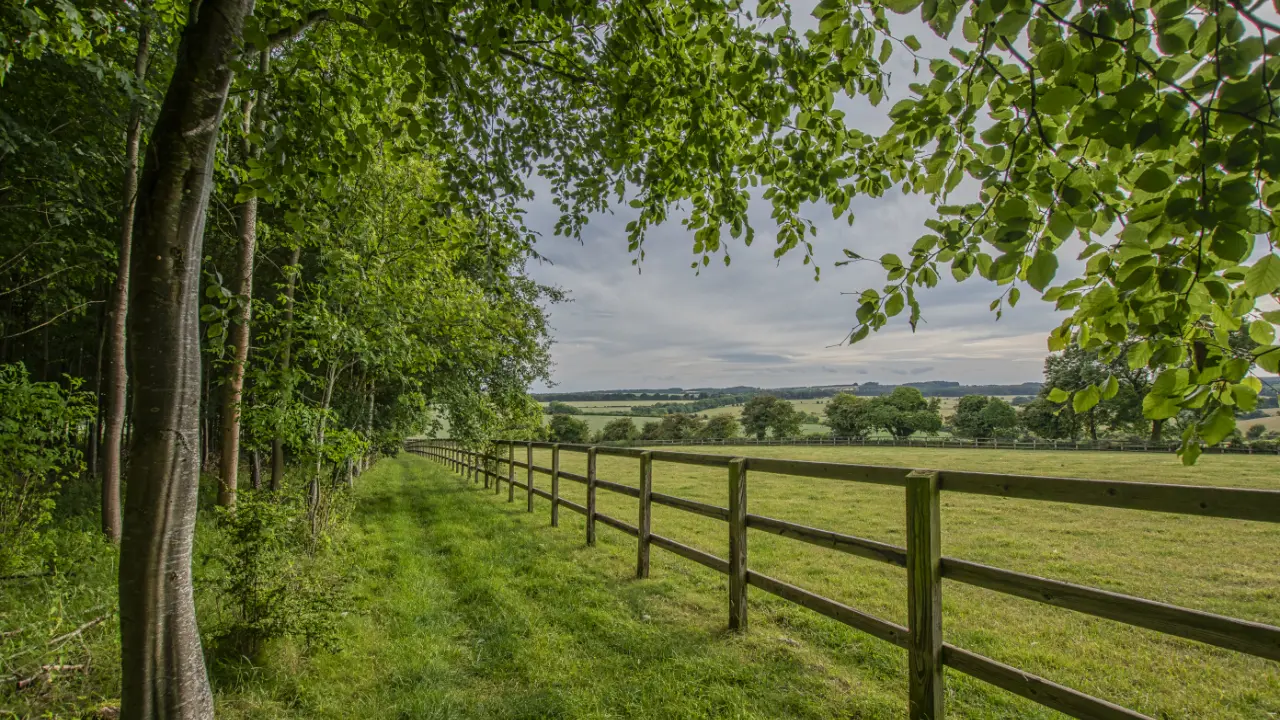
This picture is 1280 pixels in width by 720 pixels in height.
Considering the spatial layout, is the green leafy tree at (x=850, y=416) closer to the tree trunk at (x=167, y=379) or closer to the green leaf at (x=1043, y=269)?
the green leaf at (x=1043, y=269)

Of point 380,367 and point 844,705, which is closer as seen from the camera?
point 844,705

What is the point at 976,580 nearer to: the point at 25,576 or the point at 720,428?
the point at 25,576

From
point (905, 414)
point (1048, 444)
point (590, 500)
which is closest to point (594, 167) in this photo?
point (590, 500)

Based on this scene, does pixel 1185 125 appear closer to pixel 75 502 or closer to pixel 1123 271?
pixel 1123 271

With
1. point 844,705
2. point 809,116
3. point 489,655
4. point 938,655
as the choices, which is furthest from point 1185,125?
point 489,655

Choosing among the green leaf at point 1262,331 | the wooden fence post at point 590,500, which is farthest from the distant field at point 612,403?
the green leaf at point 1262,331

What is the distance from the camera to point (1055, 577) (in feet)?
20.5

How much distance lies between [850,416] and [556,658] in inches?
2974

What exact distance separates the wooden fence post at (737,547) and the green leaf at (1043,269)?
3109 millimetres

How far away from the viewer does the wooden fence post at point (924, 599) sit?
287 centimetres

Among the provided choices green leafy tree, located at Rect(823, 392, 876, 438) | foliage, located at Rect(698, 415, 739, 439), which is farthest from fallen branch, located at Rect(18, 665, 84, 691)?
foliage, located at Rect(698, 415, 739, 439)

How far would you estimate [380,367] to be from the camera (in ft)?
24.1

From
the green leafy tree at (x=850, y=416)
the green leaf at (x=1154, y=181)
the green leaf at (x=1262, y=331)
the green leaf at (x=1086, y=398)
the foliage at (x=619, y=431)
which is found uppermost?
the green leaf at (x=1154, y=181)

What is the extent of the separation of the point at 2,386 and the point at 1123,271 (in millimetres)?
7965
